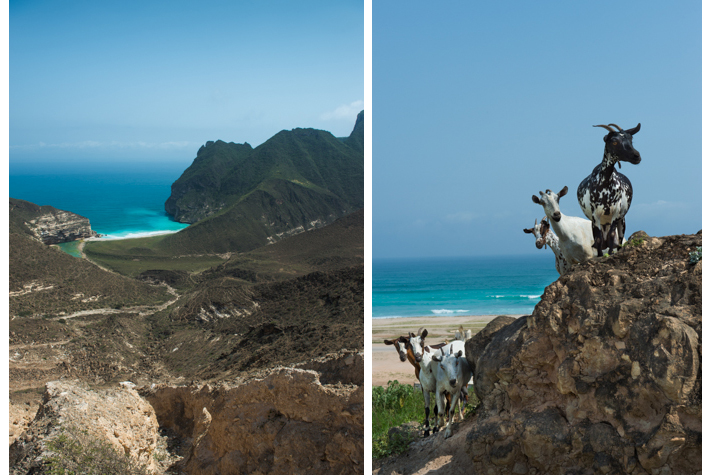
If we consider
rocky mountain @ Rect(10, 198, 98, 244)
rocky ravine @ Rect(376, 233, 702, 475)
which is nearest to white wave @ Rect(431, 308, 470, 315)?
rocky mountain @ Rect(10, 198, 98, 244)

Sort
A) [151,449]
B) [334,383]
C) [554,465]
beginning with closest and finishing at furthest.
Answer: [554,465], [334,383], [151,449]

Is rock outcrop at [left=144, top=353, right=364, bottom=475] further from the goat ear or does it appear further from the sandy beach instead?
the sandy beach

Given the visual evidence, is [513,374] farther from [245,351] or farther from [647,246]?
[245,351]

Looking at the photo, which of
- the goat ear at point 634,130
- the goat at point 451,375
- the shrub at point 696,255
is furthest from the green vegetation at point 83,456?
the goat ear at point 634,130

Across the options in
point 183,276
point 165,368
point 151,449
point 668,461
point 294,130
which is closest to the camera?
point 668,461

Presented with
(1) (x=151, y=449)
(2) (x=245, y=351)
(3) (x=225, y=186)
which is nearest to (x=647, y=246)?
(1) (x=151, y=449)

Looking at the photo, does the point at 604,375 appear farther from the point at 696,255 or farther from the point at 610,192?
the point at 610,192
